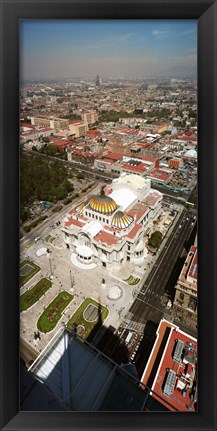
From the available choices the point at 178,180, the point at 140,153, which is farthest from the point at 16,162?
the point at 140,153

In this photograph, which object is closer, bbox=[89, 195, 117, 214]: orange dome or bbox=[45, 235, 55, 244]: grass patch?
bbox=[89, 195, 117, 214]: orange dome

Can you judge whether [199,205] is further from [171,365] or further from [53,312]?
[53,312]

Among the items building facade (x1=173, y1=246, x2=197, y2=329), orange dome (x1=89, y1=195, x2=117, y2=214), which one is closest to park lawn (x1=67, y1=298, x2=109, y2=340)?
building facade (x1=173, y1=246, x2=197, y2=329)

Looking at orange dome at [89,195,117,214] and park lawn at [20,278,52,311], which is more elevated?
orange dome at [89,195,117,214]

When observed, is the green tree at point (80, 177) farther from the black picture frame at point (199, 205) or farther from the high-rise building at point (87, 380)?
the black picture frame at point (199, 205)

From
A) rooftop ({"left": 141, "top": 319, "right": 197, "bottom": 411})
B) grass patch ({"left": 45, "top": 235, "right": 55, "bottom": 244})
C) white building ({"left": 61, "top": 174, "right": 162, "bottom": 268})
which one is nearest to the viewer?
rooftop ({"left": 141, "top": 319, "right": 197, "bottom": 411})

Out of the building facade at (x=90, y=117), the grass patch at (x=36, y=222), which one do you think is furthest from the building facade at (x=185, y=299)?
the building facade at (x=90, y=117)

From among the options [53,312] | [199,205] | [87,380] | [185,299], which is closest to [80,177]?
[53,312]

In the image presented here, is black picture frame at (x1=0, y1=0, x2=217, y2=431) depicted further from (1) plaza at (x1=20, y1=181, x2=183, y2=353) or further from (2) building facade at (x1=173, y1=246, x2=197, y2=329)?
(1) plaza at (x1=20, y1=181, x2=183, y2=353)
